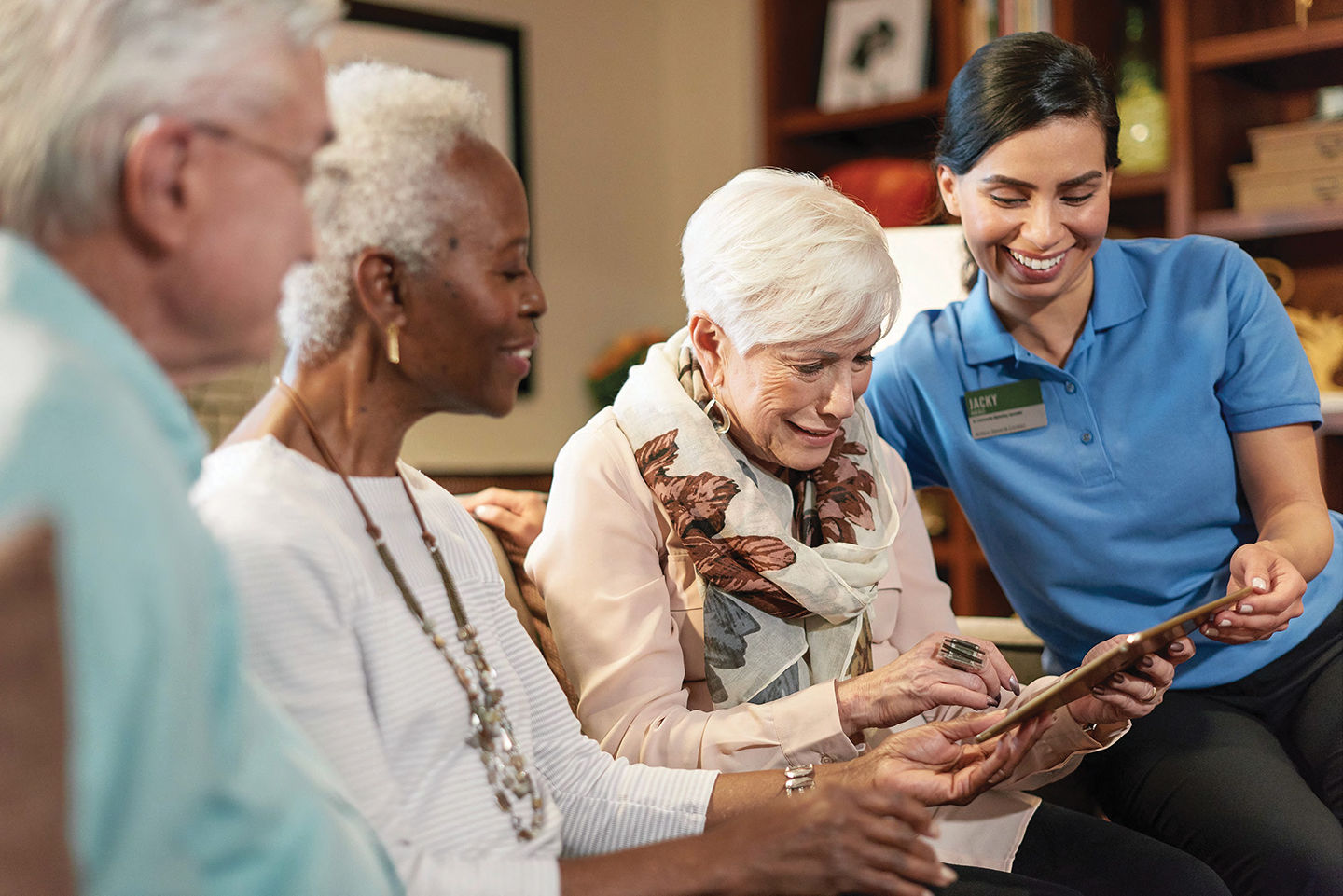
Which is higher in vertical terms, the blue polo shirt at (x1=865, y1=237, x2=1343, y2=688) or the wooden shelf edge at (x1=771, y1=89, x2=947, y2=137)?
the wooden shelf edge at (x1=771, y1=89, x2=947, y2=137)

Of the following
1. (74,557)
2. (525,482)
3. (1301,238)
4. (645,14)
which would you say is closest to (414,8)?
(645,14)

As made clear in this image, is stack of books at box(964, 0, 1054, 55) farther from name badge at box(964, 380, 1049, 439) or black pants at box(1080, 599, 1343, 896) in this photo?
black pants at box(1080, 599, 1343, 896)

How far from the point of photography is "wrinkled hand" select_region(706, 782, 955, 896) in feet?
3.34

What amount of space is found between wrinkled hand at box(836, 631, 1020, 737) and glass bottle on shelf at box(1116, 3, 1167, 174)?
2119 millimetres

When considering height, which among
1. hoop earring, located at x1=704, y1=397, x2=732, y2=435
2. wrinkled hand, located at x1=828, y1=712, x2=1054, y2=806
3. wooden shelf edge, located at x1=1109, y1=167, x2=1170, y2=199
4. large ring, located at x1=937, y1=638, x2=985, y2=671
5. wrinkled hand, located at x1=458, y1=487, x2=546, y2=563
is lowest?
wrinkled hand, located at x1=828, y1=712, x2=1054, y2=806

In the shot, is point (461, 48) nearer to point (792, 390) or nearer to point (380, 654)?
point (792, 390)

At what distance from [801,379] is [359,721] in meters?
0.81

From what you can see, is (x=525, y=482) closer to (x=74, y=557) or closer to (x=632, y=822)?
(x=632, y=822)

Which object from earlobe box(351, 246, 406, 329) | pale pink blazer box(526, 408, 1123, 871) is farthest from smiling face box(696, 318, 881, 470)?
earlobe box(351, 246, 406, 329)

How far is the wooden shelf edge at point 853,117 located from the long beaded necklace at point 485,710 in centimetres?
284

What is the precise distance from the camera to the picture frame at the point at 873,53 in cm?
368

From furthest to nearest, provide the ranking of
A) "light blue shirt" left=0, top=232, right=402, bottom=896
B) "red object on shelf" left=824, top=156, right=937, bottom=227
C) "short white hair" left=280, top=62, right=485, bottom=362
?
1. "red object on shelf" left=824, top=156, right=937, bottom=227
2. "short white hair" left=280, top=62, right=485, bottom=362
3. "light blue shirt" left=0, top=232, right=402, bottom=896

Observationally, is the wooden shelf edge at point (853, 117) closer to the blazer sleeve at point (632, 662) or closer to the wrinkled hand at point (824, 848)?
the blazer sleeve at point (632, 662)

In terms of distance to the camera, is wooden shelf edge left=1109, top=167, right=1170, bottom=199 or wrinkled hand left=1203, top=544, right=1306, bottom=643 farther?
wooden shelf edge left=1109, top=167, right=1170, bottom=199
